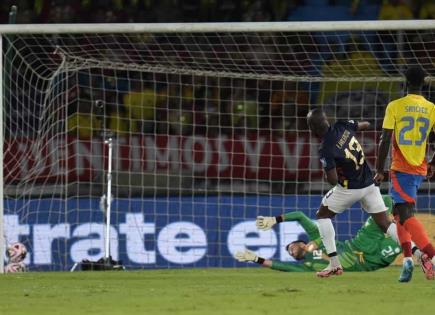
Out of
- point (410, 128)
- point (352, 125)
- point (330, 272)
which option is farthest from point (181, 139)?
point (410, 128)

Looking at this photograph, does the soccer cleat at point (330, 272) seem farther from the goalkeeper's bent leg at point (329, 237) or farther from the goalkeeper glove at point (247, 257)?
the goalkeeper glove at point (247, 257)

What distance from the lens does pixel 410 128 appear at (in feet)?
36.4

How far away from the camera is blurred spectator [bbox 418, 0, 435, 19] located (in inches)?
844

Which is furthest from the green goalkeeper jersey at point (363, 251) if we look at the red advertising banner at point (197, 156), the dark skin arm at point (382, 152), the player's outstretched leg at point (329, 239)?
the dark skin arm at point (382, 152)

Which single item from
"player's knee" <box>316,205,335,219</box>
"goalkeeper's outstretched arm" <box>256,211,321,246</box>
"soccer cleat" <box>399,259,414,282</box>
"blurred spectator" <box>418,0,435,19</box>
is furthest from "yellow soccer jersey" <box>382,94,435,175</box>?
"blurred spectator" <box>418,0,435,19</box>

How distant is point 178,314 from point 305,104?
418 inches

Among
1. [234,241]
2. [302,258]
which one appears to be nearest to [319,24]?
[302,258]

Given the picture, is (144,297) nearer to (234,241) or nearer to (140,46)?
(234,241)

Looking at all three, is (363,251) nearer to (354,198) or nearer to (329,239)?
(329,239)

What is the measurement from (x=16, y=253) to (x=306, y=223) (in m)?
4.29

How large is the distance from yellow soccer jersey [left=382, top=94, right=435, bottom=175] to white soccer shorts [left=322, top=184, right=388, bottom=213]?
906 millimetres

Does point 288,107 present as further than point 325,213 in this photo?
Yes

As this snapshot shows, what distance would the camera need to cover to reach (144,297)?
9.77 m

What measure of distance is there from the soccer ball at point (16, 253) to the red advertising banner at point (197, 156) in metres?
1.50
